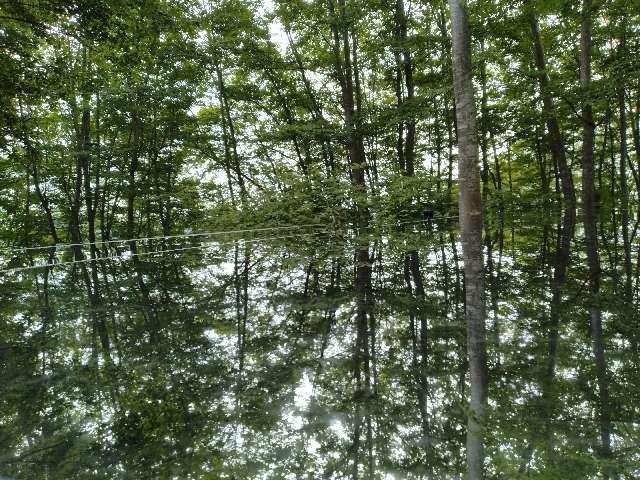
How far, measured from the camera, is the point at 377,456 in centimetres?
200

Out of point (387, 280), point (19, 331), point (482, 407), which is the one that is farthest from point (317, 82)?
point (482, 407)

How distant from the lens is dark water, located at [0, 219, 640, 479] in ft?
6.53

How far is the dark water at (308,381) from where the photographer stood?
6.53 feet

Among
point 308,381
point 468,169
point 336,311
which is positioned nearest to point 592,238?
point 468,169

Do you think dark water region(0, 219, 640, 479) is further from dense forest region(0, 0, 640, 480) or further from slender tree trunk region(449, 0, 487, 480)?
slender tree trunk region(449, 0, 487, 480)

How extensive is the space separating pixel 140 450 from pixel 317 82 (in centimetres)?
1415

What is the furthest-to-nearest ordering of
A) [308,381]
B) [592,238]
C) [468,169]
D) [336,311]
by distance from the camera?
1. [592,238]
2. [336,311]
3. [468,169]
4. [308,381]

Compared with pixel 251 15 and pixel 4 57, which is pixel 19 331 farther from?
pixel 251 15

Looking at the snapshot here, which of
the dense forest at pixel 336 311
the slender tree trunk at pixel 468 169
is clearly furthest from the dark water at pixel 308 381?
the slender tree trunk at pixel 468 169

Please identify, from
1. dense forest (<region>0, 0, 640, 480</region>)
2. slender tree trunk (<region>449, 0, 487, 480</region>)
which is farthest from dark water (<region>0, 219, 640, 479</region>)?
slender tree trunk (<region>449, 0, 487, 480</region>)

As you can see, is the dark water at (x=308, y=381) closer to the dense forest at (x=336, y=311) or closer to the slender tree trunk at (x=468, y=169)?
the dense forest at (x=336, y=311)

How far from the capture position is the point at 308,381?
9.20 ft

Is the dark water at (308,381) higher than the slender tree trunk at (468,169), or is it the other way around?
the slender tree trunk at (468,169)

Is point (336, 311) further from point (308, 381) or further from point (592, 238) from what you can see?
point (592, 238)
